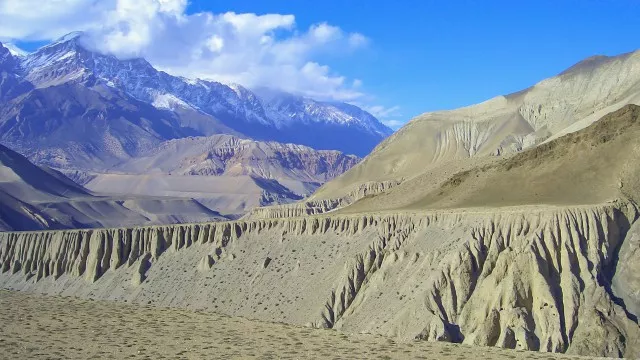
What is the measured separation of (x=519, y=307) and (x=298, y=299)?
19505 mm

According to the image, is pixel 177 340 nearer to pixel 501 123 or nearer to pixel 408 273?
pixel 408 273

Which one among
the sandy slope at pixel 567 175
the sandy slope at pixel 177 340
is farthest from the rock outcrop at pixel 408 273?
the sandy slope at pixel 177 340

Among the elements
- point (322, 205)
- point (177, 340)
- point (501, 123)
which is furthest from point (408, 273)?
point (501, 123)

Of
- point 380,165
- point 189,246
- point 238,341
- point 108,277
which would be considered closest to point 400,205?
point 189,246

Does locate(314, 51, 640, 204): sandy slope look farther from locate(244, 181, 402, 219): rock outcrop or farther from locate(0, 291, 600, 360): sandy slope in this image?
locate(0, 291, 600, 360): sandy slope

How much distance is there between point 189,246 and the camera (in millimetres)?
85875

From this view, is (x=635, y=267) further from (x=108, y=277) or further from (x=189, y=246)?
(x=108, y=277)

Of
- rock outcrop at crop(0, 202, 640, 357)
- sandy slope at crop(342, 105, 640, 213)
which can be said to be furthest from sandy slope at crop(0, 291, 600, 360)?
sandy slope at crop(342, 105, 640, 213)

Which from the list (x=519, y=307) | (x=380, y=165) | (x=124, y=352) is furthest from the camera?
(x=380, y=165)

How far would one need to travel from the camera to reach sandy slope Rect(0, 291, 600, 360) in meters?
32.4

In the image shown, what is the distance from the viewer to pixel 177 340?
116 feet

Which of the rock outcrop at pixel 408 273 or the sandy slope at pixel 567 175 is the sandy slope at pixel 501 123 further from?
the rock outcrop at pixel 408 273

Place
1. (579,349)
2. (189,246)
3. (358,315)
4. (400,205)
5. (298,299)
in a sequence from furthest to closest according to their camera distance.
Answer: (400,205) → (189,246) → (298,299) → (358,315) → (579,349)

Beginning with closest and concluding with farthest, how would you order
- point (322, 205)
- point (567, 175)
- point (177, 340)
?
point (177, 340), point (567, 175), point (322, 205)
